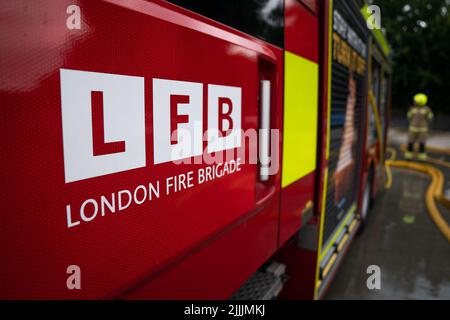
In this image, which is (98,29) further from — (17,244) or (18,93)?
(17,244)

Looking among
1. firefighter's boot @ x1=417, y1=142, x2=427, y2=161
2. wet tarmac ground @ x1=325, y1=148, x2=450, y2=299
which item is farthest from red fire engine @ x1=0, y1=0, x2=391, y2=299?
firefighter's boot @ x1=417, y1=142, x2=427, y2=161

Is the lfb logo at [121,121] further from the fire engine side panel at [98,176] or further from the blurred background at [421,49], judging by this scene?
the blurred background at [421,49]

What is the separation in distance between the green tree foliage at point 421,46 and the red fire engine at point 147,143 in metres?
20.1

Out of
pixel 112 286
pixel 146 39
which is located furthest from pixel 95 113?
pixel 112 286

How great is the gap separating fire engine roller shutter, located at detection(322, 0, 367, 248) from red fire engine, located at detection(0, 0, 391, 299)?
2.47 feet

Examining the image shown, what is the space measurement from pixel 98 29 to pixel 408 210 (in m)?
5.52

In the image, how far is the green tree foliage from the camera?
18.4 meters

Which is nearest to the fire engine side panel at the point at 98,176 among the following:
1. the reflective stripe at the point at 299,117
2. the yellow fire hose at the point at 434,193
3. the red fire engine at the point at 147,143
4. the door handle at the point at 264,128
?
the red fire engine at the point at 147,143

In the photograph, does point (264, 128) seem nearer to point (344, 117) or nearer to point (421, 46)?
point (344, 117)

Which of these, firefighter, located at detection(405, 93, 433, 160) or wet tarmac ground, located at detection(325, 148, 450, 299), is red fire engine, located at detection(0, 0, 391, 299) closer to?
wet tarmac ground, located at detection(325, 148, 450, 299)

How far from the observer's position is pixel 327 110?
2096 mm

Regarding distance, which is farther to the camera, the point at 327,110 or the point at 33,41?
the point at 327,110

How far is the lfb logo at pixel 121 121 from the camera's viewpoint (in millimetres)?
662

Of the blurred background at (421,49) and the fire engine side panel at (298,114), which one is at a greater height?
the blurred background at (421,49)
